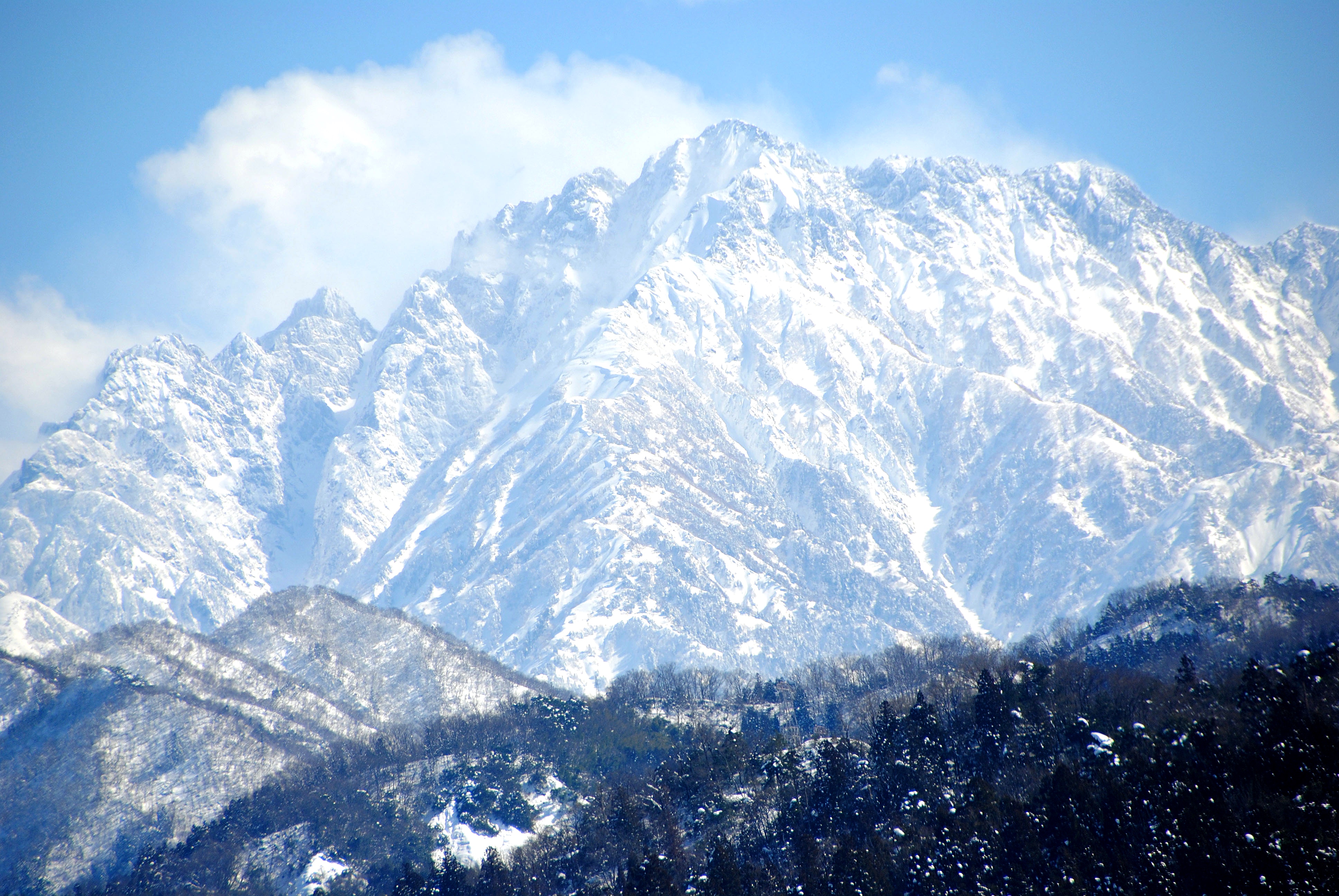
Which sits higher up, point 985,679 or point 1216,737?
point 985,679

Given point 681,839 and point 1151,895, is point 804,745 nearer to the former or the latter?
point 681,839

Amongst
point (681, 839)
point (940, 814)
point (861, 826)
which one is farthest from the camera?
point (681, 839)

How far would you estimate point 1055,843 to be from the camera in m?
123

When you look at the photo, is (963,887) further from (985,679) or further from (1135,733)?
(985,679)

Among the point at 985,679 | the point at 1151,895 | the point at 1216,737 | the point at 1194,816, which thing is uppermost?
the point at 985,679

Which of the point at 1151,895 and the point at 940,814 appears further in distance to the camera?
the point at 940,814

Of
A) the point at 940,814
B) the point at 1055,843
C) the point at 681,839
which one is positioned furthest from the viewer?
the point at 681,839

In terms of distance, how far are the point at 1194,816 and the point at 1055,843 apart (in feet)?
49.5

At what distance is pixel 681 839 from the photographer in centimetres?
16850

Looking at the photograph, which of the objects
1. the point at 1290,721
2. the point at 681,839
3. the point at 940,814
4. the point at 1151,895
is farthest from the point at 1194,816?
the point at 681,839

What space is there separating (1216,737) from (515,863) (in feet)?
365

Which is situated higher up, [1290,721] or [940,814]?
[1290,721]

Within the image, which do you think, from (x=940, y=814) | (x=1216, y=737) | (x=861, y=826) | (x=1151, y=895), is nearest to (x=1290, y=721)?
(x=1216, y=737)

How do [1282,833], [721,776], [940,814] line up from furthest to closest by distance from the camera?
[721,776], [940,814], [1282,833]
